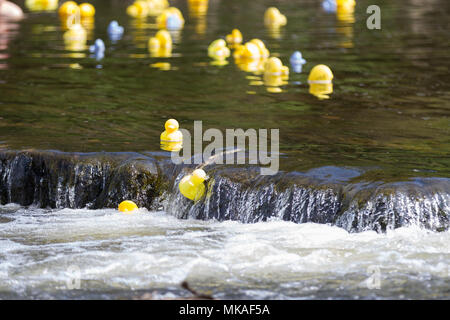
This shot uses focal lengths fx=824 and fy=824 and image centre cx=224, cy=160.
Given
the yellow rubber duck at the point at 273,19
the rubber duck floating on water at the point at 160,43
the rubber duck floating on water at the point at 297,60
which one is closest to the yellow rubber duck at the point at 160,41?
the rubber duck floating on water at the point at 160,43

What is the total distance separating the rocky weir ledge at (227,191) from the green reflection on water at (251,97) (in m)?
0.27

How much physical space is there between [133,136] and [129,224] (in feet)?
6.20

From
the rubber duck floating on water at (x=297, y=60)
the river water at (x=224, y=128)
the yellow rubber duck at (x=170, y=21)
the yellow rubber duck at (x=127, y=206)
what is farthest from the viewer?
the yellow rubber duck at (x=170, y=21)

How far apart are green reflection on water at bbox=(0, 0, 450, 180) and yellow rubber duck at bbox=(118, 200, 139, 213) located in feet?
2.85

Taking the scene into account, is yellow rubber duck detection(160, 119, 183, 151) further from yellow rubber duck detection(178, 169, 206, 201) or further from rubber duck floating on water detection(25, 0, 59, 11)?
rubber duck floating on water detection(25, 0, 59, 11)

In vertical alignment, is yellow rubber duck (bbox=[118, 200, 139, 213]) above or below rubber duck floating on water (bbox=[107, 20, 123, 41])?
below

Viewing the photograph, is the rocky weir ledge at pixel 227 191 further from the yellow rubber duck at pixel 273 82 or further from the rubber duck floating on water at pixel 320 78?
the rubber duck floating on water at pixel 320 78

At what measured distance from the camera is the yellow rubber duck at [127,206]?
8.55 meters

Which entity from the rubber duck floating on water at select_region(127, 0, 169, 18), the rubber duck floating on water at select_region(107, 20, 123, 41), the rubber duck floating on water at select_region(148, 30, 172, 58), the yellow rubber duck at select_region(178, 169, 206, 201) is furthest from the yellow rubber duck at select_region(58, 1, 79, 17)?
the yellow rubber duck at select_region(178, 169, 206, 201)

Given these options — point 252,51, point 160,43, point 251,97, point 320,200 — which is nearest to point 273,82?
point 251,97

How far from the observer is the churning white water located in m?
6.28
